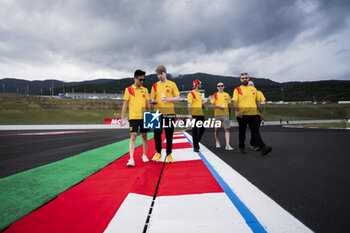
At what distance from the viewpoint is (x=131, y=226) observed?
1616mm

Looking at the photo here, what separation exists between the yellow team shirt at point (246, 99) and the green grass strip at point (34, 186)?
354cm

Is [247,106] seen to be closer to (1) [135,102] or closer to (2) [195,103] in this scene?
(2) [195,103]

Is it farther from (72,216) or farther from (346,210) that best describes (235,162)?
(72,216)

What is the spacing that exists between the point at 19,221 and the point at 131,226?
1.08m

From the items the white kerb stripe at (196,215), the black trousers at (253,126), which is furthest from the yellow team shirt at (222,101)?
the white kerb stripe at (196,215)

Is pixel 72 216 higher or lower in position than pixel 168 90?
lower

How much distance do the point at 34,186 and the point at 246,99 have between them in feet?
15.1

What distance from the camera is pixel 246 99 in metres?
4.96

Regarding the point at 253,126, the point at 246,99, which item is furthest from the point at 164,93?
the point at 253,126

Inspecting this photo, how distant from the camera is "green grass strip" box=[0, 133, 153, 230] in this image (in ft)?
6.68

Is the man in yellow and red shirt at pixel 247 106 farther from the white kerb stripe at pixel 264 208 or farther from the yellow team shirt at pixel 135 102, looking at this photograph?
the yellow team shirt at pixel 135 102

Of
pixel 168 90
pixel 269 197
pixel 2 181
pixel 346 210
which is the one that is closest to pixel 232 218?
pixel 269 197

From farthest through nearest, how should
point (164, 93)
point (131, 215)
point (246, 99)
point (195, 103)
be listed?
point (195, 103) < point (246, 99) < point (164, 93) < point (131, 215)

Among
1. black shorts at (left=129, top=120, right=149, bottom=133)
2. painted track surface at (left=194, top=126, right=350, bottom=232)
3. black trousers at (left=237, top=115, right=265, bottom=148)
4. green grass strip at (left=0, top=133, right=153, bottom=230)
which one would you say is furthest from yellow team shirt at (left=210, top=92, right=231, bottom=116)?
green grass strip at (left=0, top=133, right=153, bottom=230)
